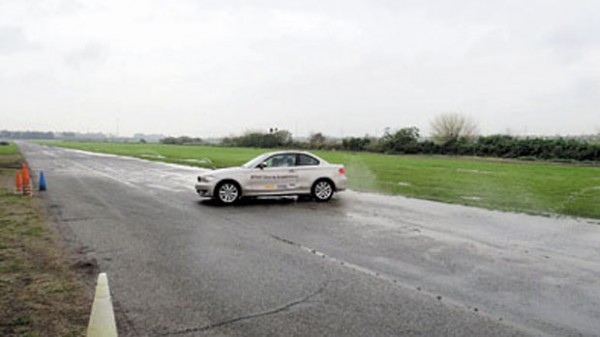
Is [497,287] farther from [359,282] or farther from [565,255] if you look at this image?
[565,255]

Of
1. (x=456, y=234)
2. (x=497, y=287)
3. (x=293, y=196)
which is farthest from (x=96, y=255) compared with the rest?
(x=293, y=196)

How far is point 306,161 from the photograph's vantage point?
588 inches

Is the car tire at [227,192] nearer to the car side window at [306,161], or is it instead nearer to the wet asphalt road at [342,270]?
the wet asphalt road at [342,270]

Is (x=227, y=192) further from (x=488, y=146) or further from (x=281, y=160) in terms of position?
(x=488, y=146)

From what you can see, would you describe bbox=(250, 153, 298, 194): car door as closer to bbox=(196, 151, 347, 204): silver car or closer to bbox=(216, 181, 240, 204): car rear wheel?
bbox=(196, 151, 347, 204): silver car

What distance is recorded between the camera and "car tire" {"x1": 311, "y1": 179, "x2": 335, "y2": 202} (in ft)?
48.4

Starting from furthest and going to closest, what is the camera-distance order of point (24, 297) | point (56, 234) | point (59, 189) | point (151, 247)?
point (59, 189)
point (56, 234)
point (151, 247)
point (24, 297)

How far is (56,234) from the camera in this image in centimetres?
897

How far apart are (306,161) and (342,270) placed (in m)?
8.50

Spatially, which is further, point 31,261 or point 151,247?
point 151,247

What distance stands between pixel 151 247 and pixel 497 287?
5303mm

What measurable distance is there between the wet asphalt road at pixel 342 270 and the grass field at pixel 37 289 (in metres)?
0.44

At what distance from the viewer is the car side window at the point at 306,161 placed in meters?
14.9

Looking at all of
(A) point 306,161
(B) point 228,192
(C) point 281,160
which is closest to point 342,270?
(B) point 228,192
